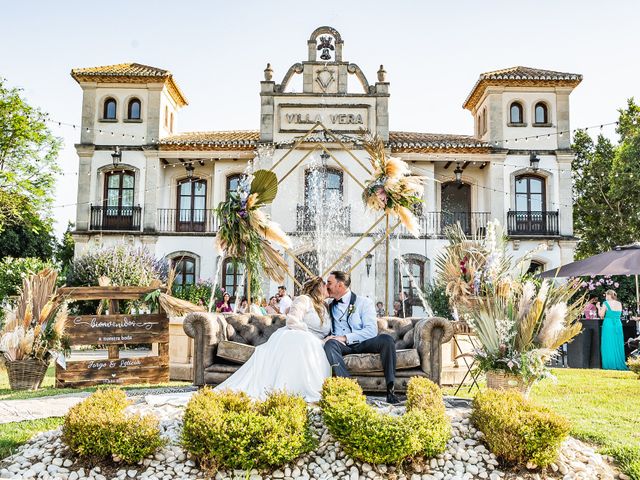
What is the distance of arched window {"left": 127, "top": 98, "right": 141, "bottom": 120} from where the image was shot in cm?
2059

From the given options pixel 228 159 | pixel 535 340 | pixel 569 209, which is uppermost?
pixel 228 159

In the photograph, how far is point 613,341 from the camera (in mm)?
11180

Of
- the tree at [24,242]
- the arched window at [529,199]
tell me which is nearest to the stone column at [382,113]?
the arched window at [529,199]

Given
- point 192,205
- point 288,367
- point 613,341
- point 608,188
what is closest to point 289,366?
point 288,367

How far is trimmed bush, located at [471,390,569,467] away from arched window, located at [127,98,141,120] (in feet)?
60.5

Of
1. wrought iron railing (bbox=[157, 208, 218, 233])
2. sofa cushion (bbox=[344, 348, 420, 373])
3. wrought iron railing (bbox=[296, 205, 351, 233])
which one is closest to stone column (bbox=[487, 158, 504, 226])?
wrought iron railing (bbox=[296, 205, 351, 233])

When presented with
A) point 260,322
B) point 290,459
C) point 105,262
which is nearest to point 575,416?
point 290,459

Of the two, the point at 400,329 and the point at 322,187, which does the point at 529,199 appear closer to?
the point at 322,187

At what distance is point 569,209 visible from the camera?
2034cm

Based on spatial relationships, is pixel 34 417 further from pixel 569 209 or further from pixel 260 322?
pixel 569 209

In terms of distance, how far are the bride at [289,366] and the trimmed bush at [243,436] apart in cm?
123

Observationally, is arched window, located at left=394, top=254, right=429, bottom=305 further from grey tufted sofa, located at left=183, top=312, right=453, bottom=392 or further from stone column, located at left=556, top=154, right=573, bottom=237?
grey tufted sofa, located at left=183, top=312, right=453, bottom=392

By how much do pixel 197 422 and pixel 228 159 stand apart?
679 inches

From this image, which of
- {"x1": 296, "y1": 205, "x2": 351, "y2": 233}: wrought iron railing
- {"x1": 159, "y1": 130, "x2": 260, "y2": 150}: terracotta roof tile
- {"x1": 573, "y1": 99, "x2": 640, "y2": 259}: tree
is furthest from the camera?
{"x1": 573, "y1": 99, "x2": 640, "y2": 259}: tree
